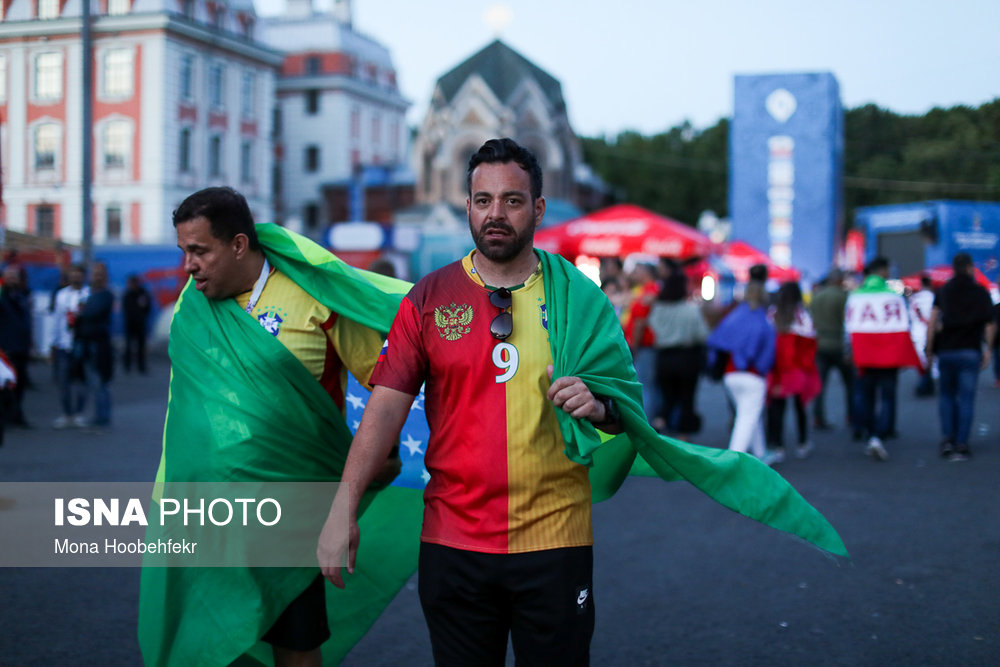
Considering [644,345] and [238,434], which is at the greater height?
[644,345]

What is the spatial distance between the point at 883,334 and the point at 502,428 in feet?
28.4

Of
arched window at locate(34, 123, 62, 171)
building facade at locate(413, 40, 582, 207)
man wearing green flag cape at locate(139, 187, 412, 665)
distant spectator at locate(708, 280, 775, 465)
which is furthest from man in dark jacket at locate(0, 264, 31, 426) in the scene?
building facade at locate(413, 40, 582, 207)

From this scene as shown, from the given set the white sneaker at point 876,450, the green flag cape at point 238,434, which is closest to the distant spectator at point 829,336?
the white sneaker at point 876,450

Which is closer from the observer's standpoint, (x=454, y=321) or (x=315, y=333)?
(x=454, y=321)

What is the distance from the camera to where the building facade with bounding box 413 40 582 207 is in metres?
47.0

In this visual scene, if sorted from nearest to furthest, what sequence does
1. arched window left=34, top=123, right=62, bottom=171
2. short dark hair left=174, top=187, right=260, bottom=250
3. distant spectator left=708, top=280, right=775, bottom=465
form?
short dark hair left=174, top=187, right=260, bottom=250, distant spectator left=708, top=280, right=775, bottom=465, arched window left=34, top=123, right=62, bottom=171

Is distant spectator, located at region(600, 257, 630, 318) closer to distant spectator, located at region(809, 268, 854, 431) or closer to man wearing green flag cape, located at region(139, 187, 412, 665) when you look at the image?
distant spectator, located at region(809, 268, 854, 431)

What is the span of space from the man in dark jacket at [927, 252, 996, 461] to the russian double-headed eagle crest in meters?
8.43

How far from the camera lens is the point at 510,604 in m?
2.82

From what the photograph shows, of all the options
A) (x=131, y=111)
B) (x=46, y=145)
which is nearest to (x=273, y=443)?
(x=46, y=145)

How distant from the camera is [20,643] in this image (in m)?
4.84

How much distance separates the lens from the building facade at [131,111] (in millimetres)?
11484

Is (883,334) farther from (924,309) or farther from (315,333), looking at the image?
(315,333)

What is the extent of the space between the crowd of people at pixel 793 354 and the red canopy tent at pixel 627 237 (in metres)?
6.79
